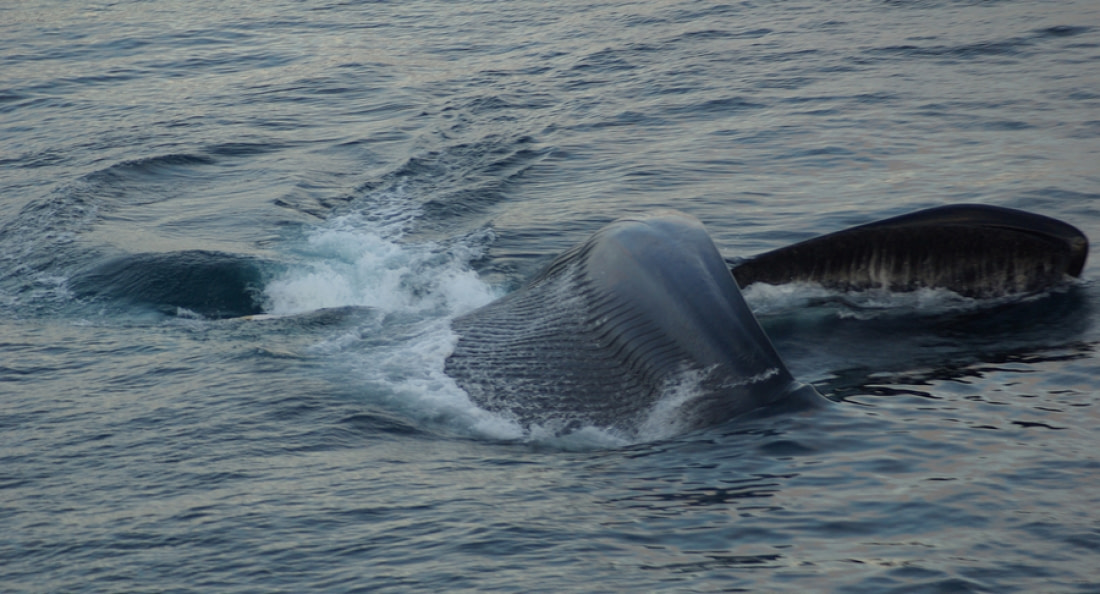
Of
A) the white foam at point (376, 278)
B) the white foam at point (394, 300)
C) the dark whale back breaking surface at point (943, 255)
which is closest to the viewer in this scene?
the white foam at point (394, 300)

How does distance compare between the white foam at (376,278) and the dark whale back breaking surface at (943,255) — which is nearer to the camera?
the dark whale back breaking surface at (943,255)

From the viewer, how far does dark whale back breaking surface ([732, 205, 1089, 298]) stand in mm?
6816

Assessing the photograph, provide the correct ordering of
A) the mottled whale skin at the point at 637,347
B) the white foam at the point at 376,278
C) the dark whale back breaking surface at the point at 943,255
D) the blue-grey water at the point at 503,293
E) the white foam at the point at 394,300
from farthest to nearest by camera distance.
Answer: the white foam at the point at 376,278 < the dark whale back breaking surface at the point at 943,255 < the white foam at the point at 394,300 < the mottled whale skin at the point at 637,347 < the blue-grey water at the point at 503,293

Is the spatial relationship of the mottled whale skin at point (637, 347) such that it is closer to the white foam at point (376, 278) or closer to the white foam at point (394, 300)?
the white foam at point (394, 300)

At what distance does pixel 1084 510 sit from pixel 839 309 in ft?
8.88

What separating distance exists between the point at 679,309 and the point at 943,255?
2263 mm

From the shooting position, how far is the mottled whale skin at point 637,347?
541 cm

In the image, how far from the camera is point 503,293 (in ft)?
30.0

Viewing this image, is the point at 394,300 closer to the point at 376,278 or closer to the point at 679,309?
the point at 376,278

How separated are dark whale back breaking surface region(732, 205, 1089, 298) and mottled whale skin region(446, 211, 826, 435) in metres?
1.22

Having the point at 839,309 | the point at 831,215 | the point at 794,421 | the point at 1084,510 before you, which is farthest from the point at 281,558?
the point at 831,215

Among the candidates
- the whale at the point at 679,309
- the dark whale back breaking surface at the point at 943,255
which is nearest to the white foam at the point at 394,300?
the whale at the point at 679,309

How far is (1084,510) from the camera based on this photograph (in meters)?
4.81

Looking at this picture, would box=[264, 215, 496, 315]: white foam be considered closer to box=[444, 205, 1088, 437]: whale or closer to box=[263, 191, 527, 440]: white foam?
box=[263, 191, 527, 440]: white foam
